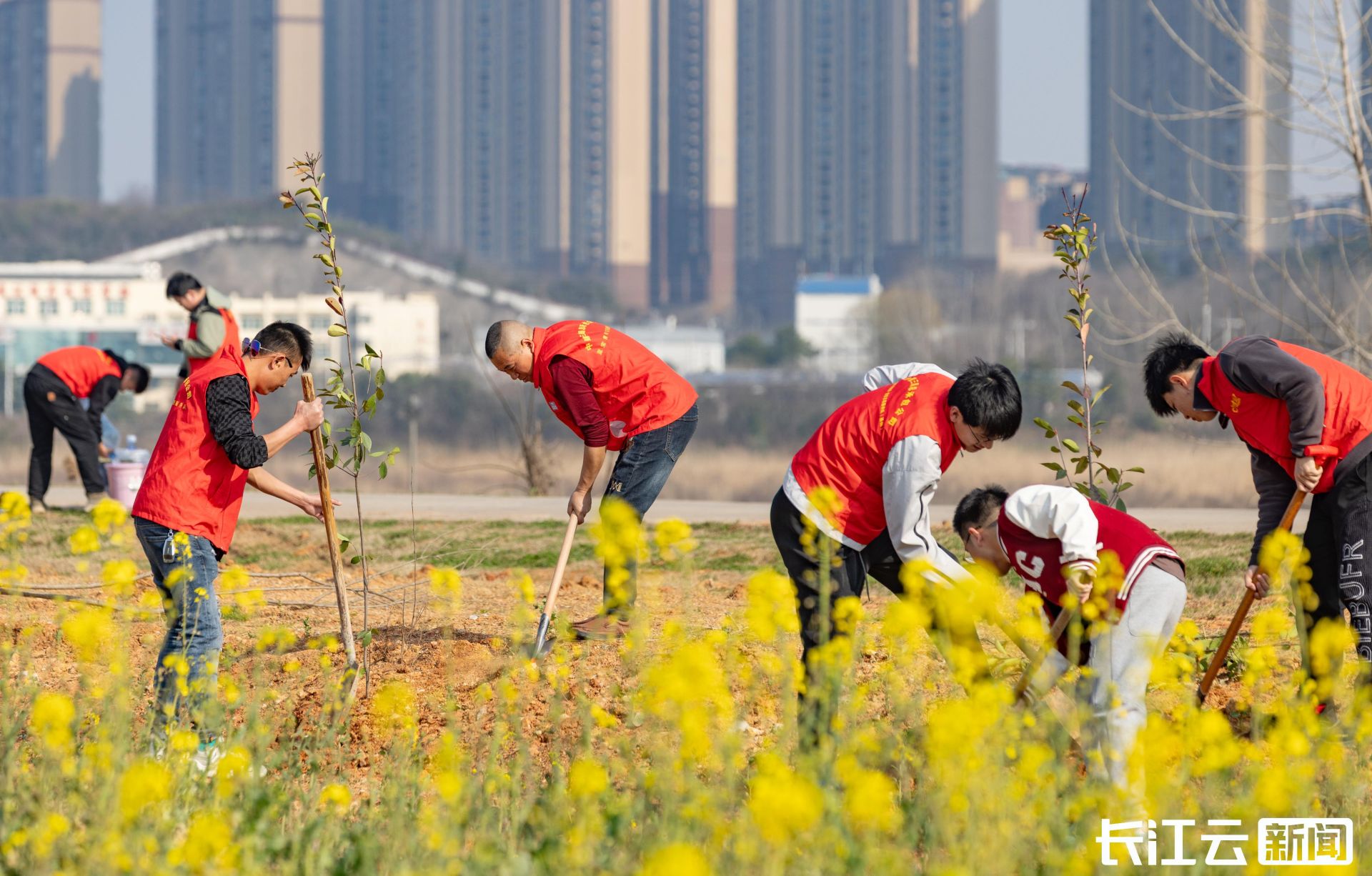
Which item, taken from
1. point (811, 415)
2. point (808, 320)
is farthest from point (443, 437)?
point (808, 320)

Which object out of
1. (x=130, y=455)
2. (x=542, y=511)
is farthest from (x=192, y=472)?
(x=542, y=511)

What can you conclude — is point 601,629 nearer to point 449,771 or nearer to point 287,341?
point 287,341

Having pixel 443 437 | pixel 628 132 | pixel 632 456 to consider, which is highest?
pixel 628 132

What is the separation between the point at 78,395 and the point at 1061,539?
8561 millimetres

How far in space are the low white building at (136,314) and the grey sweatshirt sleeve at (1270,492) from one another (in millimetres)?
65440

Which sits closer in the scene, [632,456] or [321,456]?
[321,456]

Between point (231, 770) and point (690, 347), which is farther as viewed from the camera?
point (690, 347)

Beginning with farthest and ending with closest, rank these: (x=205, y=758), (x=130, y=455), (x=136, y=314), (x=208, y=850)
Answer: (x=136, y=314) < (x=130, y=455) < (x=205, y=758) < (x=208, y=850)

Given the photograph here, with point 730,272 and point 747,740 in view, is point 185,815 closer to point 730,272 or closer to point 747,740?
point 747,740

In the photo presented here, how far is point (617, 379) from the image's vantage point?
5.43m

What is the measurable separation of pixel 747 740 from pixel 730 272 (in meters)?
112

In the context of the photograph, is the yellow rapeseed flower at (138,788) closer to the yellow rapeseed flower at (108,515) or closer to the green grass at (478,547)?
the yellow rapeseed flower at (108,515)

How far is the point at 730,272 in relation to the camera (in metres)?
116

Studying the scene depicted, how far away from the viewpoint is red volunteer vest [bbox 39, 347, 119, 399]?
10578 millimetres
